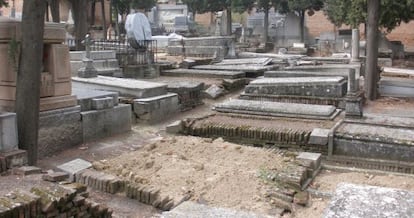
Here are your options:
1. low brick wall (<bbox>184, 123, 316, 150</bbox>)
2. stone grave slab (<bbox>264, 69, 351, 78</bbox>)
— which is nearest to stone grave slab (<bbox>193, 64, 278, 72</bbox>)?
stone grave slab (<bbox>264, 69, 351, 78</bbox>)

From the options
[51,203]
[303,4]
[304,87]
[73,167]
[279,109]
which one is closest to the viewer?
[51,203]

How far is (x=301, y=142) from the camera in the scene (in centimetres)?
859

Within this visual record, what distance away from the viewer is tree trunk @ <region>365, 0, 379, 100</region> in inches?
508

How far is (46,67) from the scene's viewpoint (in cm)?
718

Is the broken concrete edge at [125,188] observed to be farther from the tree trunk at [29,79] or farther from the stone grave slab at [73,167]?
the tree trunk at [29,79]

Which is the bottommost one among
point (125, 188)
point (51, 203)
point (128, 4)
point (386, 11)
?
point (125, 188)

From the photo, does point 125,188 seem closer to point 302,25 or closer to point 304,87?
point 304,87

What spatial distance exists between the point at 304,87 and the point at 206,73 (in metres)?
4.83

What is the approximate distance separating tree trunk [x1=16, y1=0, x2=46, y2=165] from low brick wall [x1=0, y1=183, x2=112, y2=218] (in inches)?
66.6

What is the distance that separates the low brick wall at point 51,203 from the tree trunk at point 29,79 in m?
1.69

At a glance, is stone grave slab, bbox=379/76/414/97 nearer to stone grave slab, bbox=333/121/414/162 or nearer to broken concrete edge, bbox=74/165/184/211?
stone grave slab, bbox=333/121/414/162

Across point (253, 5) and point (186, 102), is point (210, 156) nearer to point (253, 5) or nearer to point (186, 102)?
point (186, 102)

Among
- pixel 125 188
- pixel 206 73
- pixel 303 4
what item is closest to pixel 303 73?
pixel 206 73

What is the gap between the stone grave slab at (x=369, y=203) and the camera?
1979 mm
